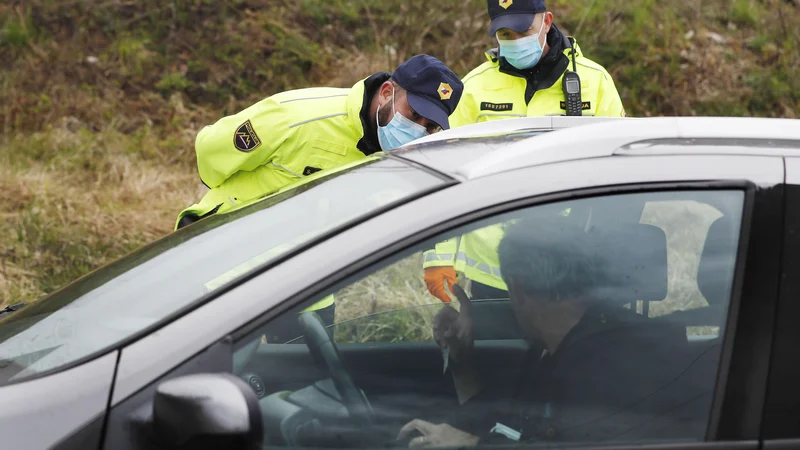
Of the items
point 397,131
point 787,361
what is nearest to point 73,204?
point 397,131

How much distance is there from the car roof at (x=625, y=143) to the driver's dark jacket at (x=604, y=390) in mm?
311

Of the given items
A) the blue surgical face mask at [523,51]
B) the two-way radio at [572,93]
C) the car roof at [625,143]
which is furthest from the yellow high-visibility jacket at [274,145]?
the car roof at [625,143]

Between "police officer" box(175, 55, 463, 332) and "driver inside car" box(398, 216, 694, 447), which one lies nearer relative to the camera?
"driver inside car" box(398, 216, 694, 447)

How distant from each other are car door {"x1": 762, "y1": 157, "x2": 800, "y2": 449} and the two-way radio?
2123 millimetres

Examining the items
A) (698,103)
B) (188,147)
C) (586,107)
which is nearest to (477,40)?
(698,103)

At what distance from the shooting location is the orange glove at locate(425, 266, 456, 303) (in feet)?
5.83

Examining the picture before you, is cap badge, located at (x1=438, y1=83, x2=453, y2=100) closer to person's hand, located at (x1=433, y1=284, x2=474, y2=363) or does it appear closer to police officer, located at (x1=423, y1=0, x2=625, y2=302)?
police officer, located at (x1=423, y1=0, x2=625, y2=302)

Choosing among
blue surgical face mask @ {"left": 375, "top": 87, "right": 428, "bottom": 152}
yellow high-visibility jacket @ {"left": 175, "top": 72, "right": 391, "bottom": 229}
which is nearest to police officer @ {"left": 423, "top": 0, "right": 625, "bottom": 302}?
blue surgical face mask @ {"left": 375, "top": 87, "right": 428, "bottom": 152}

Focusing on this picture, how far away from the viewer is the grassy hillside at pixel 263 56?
776 cm

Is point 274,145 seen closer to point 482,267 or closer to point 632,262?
point 482,267

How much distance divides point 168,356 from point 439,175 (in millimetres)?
626

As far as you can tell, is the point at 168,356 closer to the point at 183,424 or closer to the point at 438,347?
the point at 183,424

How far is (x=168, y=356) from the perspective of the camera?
5.12 feet

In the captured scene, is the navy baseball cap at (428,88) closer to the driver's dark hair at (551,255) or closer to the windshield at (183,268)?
the windshield at (183,268)
